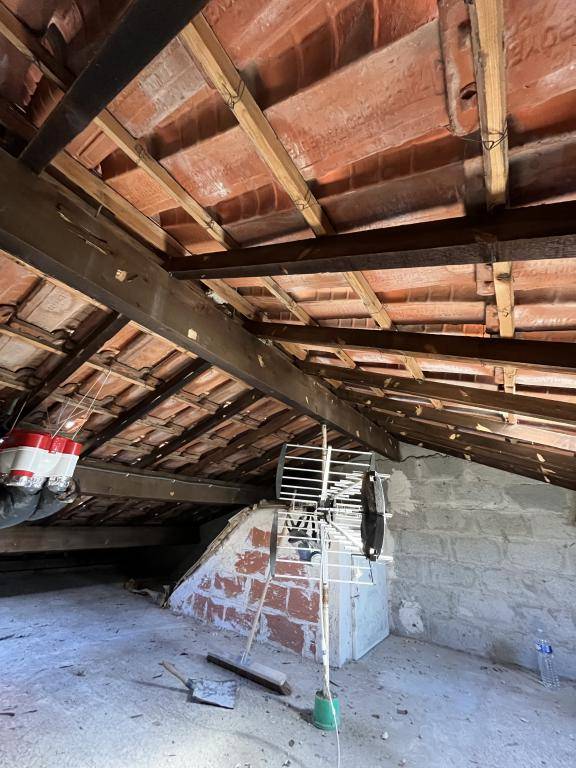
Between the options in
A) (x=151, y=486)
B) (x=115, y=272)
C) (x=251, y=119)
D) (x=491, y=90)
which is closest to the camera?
(x=491, y=90)

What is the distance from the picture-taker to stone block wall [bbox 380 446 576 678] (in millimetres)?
3799

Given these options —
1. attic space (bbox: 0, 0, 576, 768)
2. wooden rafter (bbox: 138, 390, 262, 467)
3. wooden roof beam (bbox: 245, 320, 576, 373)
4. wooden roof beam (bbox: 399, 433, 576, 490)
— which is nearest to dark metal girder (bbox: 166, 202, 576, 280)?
attic space (bbox: 0, 0, 576, 768)

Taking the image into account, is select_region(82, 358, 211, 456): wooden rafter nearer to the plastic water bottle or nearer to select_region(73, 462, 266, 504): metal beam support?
select_region(73, 462, 266, 504): metal beam support

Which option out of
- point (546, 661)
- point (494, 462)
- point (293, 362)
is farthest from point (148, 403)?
point (546, 661)

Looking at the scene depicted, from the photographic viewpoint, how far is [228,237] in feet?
4.70

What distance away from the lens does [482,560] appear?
4.18m

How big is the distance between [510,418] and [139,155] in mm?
2498

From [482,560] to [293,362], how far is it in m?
3.40

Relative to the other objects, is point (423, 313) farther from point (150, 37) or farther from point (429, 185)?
point (150, 37)

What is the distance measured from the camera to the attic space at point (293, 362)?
789 mm

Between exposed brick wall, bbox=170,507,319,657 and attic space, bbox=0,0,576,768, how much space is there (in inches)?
1.3

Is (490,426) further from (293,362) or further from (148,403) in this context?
(148,403)

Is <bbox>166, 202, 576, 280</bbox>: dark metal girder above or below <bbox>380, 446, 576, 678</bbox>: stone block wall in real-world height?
above

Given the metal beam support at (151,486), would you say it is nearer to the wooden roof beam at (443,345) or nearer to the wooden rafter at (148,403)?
the wooden rafter at (148,403)
